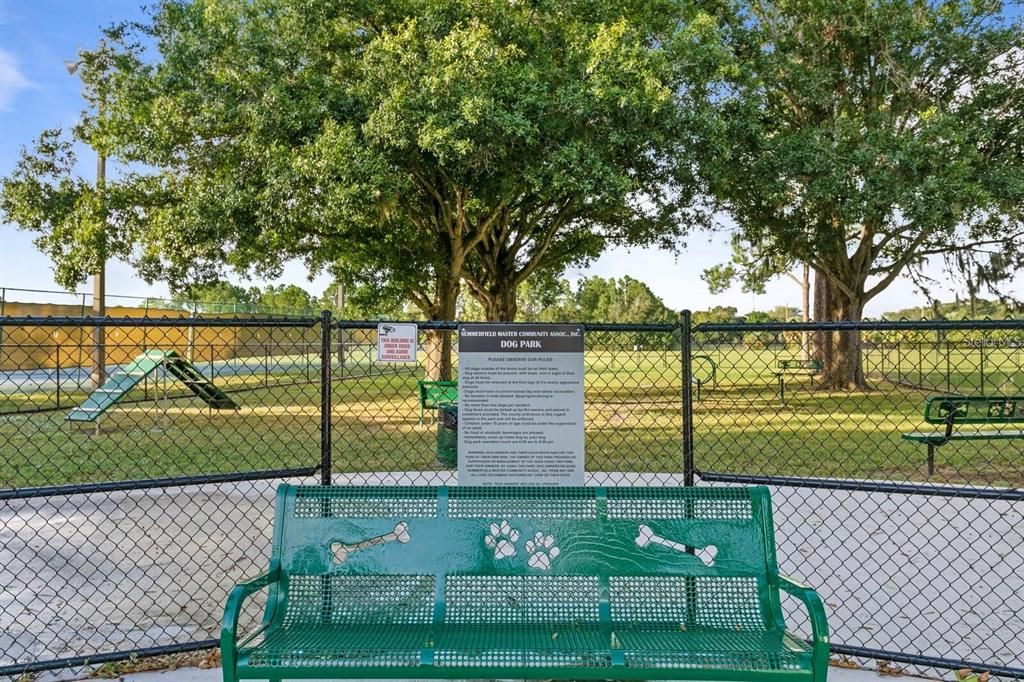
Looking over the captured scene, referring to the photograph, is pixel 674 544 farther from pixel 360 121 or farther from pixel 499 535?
pixel 360 121

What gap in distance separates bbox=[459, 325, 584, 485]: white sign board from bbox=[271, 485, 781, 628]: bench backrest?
0.50 metres

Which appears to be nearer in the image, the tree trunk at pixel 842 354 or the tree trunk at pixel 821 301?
the tree trunk at pixel 842 354

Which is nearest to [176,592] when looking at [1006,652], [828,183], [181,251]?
[1006,652]

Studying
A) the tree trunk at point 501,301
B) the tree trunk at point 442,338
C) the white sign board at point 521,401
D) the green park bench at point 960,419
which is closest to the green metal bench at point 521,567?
the white sign board at point 521,401

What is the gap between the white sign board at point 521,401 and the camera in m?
3.38

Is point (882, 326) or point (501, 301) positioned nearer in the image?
point (882, 326)

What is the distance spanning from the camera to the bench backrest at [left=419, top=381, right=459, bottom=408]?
35.7 ft

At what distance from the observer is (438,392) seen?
11.6m

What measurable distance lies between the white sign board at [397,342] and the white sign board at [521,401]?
24cm

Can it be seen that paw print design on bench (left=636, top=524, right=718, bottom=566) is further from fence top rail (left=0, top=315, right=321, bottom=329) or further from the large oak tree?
the large oak tree

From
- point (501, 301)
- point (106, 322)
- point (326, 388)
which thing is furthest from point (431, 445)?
point (501, 301)

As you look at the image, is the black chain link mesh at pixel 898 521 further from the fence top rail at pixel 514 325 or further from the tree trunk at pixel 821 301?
the tree trunk at pixel 821 301

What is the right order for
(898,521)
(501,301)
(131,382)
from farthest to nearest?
(501,301) → (131,382) → (898,521)

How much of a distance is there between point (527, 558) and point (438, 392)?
29.1ft
